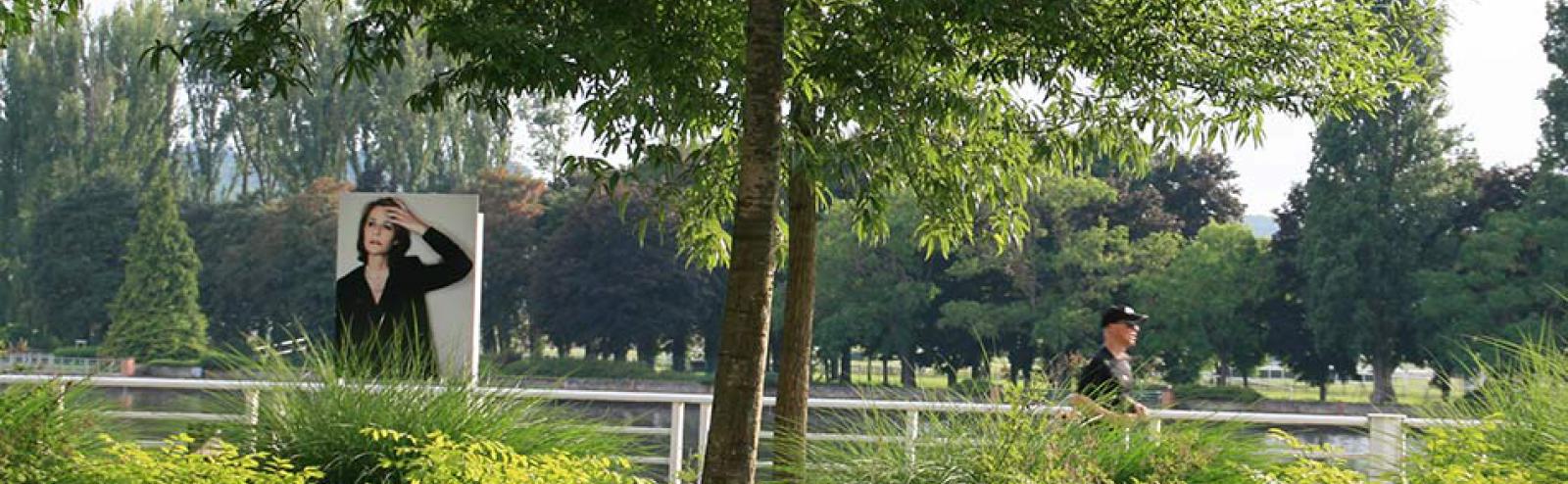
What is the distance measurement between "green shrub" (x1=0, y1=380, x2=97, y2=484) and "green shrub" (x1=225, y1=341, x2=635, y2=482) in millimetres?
613

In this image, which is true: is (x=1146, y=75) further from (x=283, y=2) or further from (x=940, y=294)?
(x=940, y=294)

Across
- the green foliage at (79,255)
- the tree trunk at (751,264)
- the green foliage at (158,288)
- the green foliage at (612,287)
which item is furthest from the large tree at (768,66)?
the green foliage at (79,255)

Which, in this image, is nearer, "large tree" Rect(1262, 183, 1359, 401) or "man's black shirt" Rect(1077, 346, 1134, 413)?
"man's black shirt" Rect(1077, 346, 1134, 413)

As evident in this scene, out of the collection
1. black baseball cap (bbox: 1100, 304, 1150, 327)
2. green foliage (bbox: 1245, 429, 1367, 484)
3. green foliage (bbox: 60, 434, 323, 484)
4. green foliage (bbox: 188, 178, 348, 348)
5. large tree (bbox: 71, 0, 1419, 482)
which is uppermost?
green foliage (bbox: 188, 178, 348, 348)

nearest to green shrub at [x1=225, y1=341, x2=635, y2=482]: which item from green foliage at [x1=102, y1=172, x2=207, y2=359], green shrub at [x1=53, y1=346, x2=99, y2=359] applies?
green foliage at [x1=102, y1=172, x2=207, y2=359]

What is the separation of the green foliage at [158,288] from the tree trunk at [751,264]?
55215 mm

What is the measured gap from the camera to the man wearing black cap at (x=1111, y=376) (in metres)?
7.43

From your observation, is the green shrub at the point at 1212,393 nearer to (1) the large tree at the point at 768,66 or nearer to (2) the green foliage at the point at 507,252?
(2) the green foliage at the point at 507,252

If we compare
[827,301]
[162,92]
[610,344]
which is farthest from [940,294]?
[162,92]

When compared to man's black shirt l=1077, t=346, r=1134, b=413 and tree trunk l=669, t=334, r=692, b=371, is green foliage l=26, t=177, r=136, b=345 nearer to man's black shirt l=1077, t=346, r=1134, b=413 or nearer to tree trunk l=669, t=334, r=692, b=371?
tree trunk l=669, t=334, r=692, b=371

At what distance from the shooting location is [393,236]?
1185 cm

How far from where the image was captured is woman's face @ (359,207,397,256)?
11.8 metres

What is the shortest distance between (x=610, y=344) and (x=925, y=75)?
168ft

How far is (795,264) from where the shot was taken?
899 centimetres
